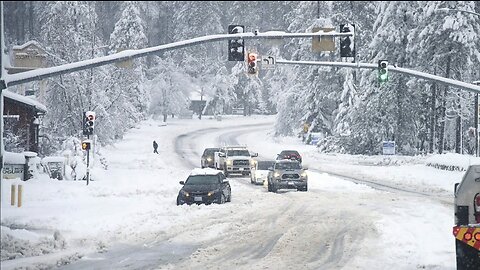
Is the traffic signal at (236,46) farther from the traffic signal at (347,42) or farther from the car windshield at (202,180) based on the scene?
the car windshield at (202,180)

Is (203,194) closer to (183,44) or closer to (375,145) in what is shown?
(183,44)

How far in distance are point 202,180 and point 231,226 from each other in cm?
734

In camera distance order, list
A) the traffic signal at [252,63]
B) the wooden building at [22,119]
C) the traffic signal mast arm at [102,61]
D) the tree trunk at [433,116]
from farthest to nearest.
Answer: the tree trunk at [433,116]
the wooden building at [22,119]
the traffic signal at [252,63]
the traffic signal mast arm at [102,61]

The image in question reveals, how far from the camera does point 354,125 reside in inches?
2338

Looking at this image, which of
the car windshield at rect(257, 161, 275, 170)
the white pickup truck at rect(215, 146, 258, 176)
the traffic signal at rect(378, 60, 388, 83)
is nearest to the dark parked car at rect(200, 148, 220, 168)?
the white pickup truck at rect(215, 146, 258, 176)

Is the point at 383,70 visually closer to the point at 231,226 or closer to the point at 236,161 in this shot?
the point at 231,226

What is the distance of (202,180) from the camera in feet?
85.3

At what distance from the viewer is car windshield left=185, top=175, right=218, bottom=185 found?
2572 centimetres

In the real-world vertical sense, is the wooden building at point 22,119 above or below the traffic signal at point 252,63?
below

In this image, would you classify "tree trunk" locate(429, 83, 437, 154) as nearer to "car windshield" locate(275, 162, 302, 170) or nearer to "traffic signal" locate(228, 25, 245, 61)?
"car windshield" locate(275, 162, 302, 170)

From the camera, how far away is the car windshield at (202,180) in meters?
25.7

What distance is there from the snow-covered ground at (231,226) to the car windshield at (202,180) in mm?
1054

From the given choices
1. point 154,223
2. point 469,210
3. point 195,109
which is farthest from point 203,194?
point 195,109

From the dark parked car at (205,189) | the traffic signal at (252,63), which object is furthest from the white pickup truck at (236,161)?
the dark parked car at (205,189)
